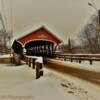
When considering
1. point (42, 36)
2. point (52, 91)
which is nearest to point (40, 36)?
point (42, 36)

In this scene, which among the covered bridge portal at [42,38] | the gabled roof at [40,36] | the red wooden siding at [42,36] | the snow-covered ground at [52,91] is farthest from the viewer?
the red wooden siding at [42,36]

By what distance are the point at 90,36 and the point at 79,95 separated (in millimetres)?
76550

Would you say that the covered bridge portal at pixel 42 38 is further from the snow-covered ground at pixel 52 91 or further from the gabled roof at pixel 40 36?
the snow-covered ground at pixel 52 91

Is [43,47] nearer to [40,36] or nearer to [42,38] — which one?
[42,38]

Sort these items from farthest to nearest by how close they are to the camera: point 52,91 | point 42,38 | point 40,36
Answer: point 42,38 → point 40,36 → point 52,91

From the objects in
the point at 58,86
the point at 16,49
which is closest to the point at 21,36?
the point at 16,49

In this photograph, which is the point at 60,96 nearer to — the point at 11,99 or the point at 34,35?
the point at 11,99

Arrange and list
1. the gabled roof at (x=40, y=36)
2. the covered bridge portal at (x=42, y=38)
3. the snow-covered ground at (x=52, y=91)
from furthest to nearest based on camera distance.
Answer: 1. the covered bridge portal at (x=42, y=38)
2. the gabled roof at (x=40, y=36)
3. the snow-covered ground at (x=52, y=91)

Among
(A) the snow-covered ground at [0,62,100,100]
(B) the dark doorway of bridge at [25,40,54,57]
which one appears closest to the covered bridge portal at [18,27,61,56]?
(B) the dark doorway of bridge at [25,40,54,57]

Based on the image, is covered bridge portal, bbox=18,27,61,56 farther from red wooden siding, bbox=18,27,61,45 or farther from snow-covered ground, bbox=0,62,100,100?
snow-covered ground, bbox=0,62,100,100

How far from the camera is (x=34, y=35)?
3528cm

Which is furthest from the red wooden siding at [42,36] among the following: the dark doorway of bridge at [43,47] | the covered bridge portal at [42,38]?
the dark doorway of bridge at [43,47]

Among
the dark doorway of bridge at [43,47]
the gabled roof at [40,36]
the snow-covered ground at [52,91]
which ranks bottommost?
the snow-covered ground at [52,91]

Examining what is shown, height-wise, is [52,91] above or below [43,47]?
below
